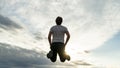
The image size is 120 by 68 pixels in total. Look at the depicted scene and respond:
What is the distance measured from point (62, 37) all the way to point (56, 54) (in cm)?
135

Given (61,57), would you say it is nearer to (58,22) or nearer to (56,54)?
(56,54)

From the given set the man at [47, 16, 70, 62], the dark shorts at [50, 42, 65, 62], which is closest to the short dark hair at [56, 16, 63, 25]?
the man at [47, 16, 70, 62]

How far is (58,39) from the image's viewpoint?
1559 centimetres

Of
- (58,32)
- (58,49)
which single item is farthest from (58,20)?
(58,49)

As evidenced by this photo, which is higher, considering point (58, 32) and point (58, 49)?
point (58, 32)

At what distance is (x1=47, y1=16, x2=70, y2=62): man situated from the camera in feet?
50.9

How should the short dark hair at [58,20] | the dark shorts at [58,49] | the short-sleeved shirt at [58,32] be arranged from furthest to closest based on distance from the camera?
the dark shorts at [58,49]
the short-sleeved shirt at [58,32]
the short dark hair at [58,20]

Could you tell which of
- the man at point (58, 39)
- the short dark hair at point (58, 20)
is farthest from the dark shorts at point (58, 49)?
the short dark hair at point (58, 20)

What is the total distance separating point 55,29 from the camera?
50.8ft

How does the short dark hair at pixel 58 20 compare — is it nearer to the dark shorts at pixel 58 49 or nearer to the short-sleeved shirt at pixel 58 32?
the short-sleeved shirt at pixel 58 32

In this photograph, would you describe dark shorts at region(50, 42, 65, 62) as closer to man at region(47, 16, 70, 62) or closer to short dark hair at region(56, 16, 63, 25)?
man at region(47, 16, 70, 62)

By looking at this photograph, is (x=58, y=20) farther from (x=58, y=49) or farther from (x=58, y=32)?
(x=58, y=49)

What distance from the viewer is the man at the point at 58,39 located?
15508 millimetres

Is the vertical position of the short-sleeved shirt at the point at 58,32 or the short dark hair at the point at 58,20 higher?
the short dark hair at the point at 58,20
